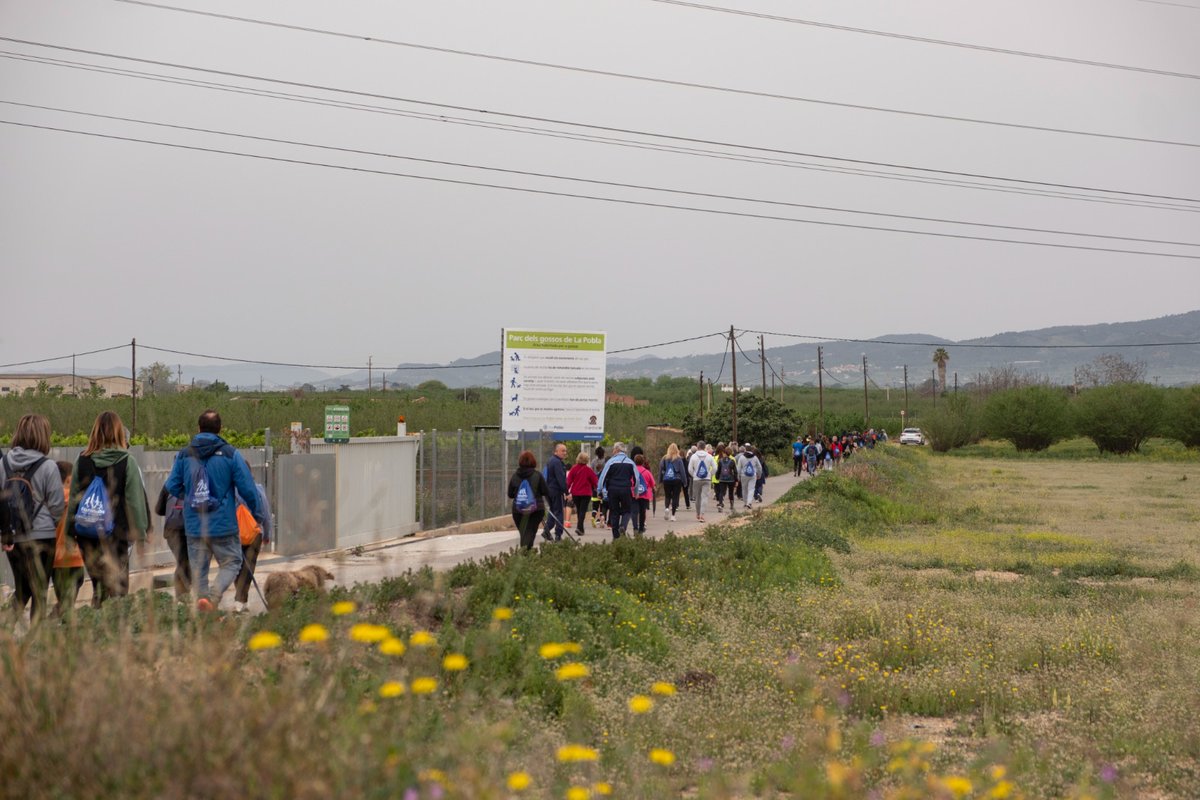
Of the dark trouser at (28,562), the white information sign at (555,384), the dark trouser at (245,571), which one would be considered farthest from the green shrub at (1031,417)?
the dark trouser at (28,562)

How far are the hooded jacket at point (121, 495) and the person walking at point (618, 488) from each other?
1257 centimetres

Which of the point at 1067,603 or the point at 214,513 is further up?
the point at 214,513

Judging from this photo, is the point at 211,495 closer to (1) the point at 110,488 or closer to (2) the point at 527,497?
(1) the point at 110,488

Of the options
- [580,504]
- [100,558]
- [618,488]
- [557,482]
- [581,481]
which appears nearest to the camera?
[100,558]

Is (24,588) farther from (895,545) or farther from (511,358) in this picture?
(511,358)

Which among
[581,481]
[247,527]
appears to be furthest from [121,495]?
[581,481]

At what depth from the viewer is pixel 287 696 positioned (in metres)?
3.99

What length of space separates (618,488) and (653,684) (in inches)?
511

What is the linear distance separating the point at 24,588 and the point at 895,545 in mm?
16208

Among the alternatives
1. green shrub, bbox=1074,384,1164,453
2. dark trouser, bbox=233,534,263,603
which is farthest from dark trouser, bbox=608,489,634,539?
green shrub, bbox=1074,384,1164,453

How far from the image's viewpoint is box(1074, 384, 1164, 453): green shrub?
92.1m

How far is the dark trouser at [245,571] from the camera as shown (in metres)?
10.5

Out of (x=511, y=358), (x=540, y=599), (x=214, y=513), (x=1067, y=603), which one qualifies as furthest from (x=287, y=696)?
(x=511, y=358)

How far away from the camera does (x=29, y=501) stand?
888 centimetres
